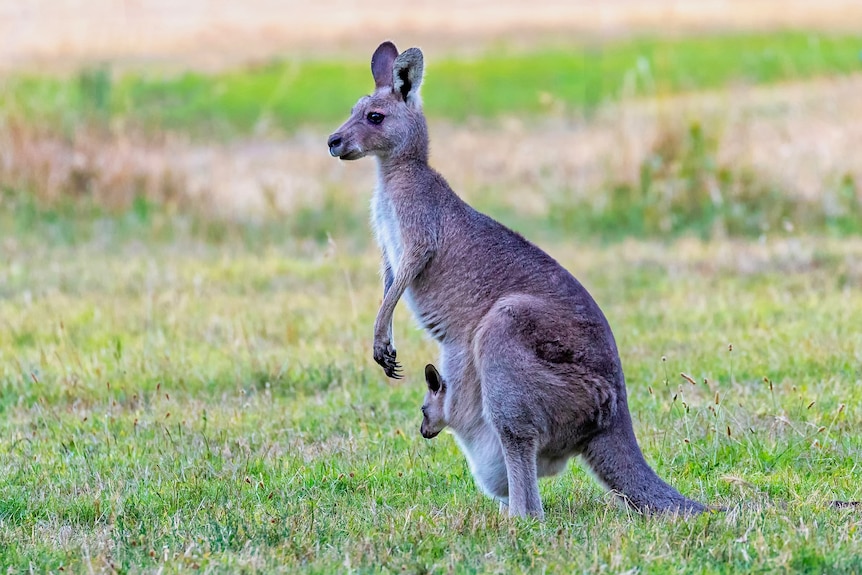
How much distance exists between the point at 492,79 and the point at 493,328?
21.9 metres

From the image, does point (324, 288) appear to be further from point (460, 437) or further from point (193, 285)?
point (460, 437)

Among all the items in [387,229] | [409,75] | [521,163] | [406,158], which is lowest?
[521,163]

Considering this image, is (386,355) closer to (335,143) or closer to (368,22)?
(335,143)

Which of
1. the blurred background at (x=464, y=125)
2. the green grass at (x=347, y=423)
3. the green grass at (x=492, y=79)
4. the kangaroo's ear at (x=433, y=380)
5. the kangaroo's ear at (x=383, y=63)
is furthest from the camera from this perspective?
the green grass at (x=492, y=79)

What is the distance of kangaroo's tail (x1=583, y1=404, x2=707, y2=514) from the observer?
4441 mm

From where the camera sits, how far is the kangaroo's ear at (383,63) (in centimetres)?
552

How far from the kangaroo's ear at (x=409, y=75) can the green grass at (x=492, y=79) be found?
10731mm

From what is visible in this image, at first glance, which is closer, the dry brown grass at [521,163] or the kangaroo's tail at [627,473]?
the kangaroo's tail at [627,473]

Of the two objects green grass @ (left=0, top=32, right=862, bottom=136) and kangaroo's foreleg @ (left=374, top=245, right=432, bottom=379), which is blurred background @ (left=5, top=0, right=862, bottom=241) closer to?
green grass @ (left=0, top=32, right=862, bottom=136)

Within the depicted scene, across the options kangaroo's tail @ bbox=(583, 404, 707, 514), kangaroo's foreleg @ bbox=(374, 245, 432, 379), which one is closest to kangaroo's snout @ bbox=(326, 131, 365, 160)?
kangaroo's foreleg @ bbox=(374, 245, 432, 379)

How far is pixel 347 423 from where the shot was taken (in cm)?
598

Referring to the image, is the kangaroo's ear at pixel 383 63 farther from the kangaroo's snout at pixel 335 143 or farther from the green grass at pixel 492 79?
the green grass at pixel 492 79

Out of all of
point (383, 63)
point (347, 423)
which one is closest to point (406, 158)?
point (383, 63)

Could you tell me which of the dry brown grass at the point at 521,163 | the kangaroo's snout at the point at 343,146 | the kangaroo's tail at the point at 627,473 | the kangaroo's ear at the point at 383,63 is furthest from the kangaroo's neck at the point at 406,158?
the dry brown grass at the point at 521,163
